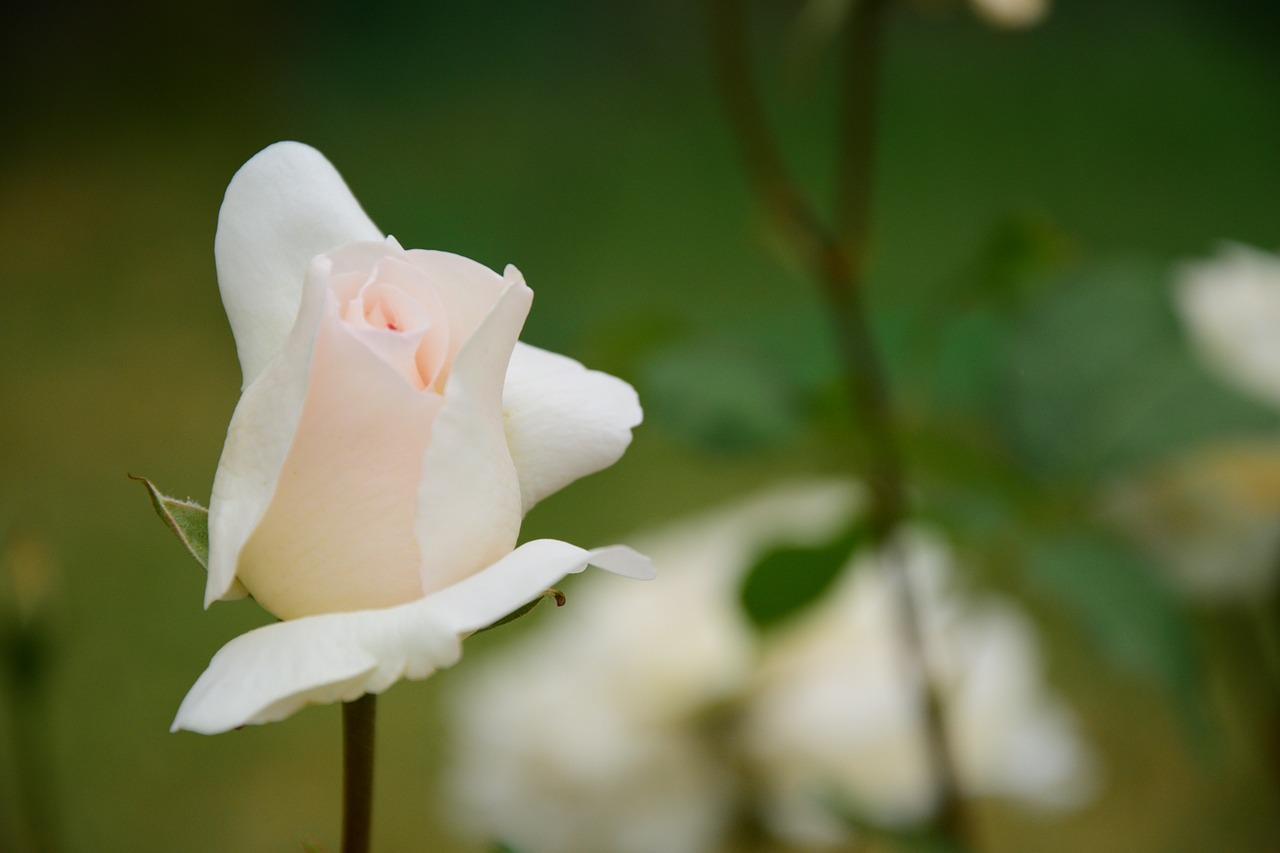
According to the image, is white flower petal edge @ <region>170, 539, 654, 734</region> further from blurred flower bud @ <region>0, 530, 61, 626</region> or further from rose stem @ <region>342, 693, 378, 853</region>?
blurred flower bud @ <region>0, 530, 61, 626</region>

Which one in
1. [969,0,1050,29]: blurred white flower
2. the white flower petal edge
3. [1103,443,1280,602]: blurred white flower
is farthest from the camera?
[1103,443,1280,602]: blurred white flower

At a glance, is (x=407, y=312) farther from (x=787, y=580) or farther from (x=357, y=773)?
(x=787, y=580)

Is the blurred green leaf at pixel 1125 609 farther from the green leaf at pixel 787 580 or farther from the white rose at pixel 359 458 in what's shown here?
the white rose at pixel 359 458

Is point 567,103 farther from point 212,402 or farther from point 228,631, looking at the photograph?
point 228,631

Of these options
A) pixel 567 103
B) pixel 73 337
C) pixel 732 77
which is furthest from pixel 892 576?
pixel 567 103

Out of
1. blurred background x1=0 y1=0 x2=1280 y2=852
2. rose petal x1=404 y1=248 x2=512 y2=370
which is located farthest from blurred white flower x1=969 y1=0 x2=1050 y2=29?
rose petal x1=404 y1=248 x2=512 y2=370

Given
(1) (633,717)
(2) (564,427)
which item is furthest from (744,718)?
(2) (564,427)
